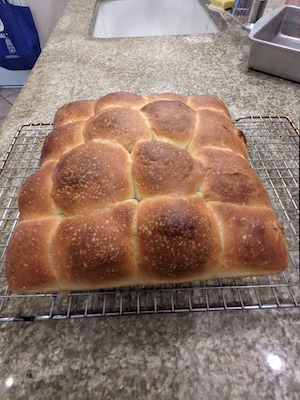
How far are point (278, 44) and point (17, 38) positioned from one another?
165 centimetres

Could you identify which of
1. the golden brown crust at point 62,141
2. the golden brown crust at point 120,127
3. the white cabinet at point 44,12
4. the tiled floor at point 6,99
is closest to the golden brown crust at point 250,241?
the golden brown crust at point 120,127

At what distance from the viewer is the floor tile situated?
239 centimetres

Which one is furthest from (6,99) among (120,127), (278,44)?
(120,127)

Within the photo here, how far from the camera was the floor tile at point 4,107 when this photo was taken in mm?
2389

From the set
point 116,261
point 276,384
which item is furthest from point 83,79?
point 276,384

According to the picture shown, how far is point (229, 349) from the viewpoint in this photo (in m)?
0.51

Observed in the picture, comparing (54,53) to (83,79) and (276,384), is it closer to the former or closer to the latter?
(83,79)

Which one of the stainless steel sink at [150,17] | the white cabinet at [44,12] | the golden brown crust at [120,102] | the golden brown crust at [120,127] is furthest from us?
the white cabinet at [44,12]

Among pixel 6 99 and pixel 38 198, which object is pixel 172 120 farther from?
pixel 6 99

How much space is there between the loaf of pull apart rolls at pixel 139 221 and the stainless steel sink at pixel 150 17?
1530mm

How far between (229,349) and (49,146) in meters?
0.54

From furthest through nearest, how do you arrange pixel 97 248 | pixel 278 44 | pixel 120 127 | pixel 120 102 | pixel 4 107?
pixel 4 107 < pixel 278 44 < pixel 120 102 < pixel 120 127 < pixel 97 248

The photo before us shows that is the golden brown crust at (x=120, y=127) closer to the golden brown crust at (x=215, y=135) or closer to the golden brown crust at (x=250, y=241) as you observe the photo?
the golden brown crust at (x=215, y=135)

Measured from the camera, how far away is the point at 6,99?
2502 mm
